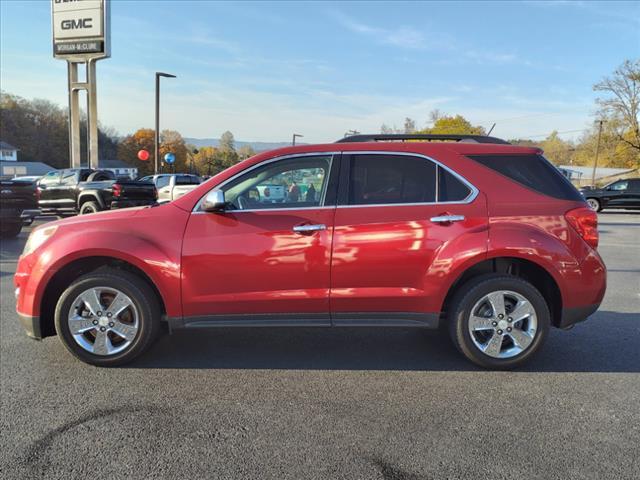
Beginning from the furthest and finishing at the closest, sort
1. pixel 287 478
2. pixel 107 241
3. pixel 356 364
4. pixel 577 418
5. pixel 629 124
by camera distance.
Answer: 1. pixel 629 124
2. pixel 356 364
3. pixel 107 241
4. pixel 577 418
5. pixel 287 478

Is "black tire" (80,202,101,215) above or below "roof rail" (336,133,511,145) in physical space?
below

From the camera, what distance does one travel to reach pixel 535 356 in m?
4.23

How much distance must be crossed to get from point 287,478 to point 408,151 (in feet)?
8.67

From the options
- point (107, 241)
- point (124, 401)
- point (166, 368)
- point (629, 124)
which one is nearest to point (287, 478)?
point (124, 401)

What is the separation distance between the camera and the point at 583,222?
152 inches

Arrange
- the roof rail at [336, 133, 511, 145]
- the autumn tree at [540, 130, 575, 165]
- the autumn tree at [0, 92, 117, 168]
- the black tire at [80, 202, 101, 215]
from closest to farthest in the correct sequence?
the roof rail at [336, 133, 511, 145]
the black tire at [80, 202, 101, 215]
the autumn tree at [0, 92, 117, 168]
the autumn tree at [540, 130, 575, 165]

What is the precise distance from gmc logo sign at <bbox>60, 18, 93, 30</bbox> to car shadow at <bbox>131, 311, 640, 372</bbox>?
2254cm

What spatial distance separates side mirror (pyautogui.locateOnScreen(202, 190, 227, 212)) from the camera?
3719mm

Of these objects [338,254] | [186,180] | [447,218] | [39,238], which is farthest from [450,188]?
[186,180]

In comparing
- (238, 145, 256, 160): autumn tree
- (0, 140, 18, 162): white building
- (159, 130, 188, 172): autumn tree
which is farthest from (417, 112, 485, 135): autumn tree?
(0, 140, 18, 162): white building

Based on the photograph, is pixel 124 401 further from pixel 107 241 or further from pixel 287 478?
pixel 287 478

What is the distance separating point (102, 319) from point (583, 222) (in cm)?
394

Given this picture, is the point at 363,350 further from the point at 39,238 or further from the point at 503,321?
the point at 39,238

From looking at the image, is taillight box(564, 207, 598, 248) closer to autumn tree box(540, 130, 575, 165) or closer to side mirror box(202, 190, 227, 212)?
side mirror box(202, 190, 227, 212)
